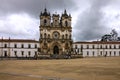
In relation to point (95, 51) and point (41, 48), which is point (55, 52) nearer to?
point (41, 48)

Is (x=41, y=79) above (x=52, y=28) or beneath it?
beneath

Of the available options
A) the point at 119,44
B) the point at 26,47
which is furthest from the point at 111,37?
the point at 26,47

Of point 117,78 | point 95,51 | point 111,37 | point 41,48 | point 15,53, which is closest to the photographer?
point 117,78

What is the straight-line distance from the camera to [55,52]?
2837 inches

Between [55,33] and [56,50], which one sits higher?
[55,33]

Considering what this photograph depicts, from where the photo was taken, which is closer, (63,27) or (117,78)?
(117,78)

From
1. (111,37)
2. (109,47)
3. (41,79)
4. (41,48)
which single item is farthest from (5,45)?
(41,79)

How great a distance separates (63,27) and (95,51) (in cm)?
1956

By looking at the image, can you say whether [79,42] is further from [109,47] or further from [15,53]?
[15,53]

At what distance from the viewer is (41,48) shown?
71500mm

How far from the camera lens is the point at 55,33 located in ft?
242

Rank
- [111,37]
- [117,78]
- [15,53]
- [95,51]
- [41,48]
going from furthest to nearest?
[111,37]
[95,51]
[15,53]
[41,48]
[117,78]

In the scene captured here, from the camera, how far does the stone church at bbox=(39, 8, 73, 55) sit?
7194 centimetres

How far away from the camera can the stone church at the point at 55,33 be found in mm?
71938
